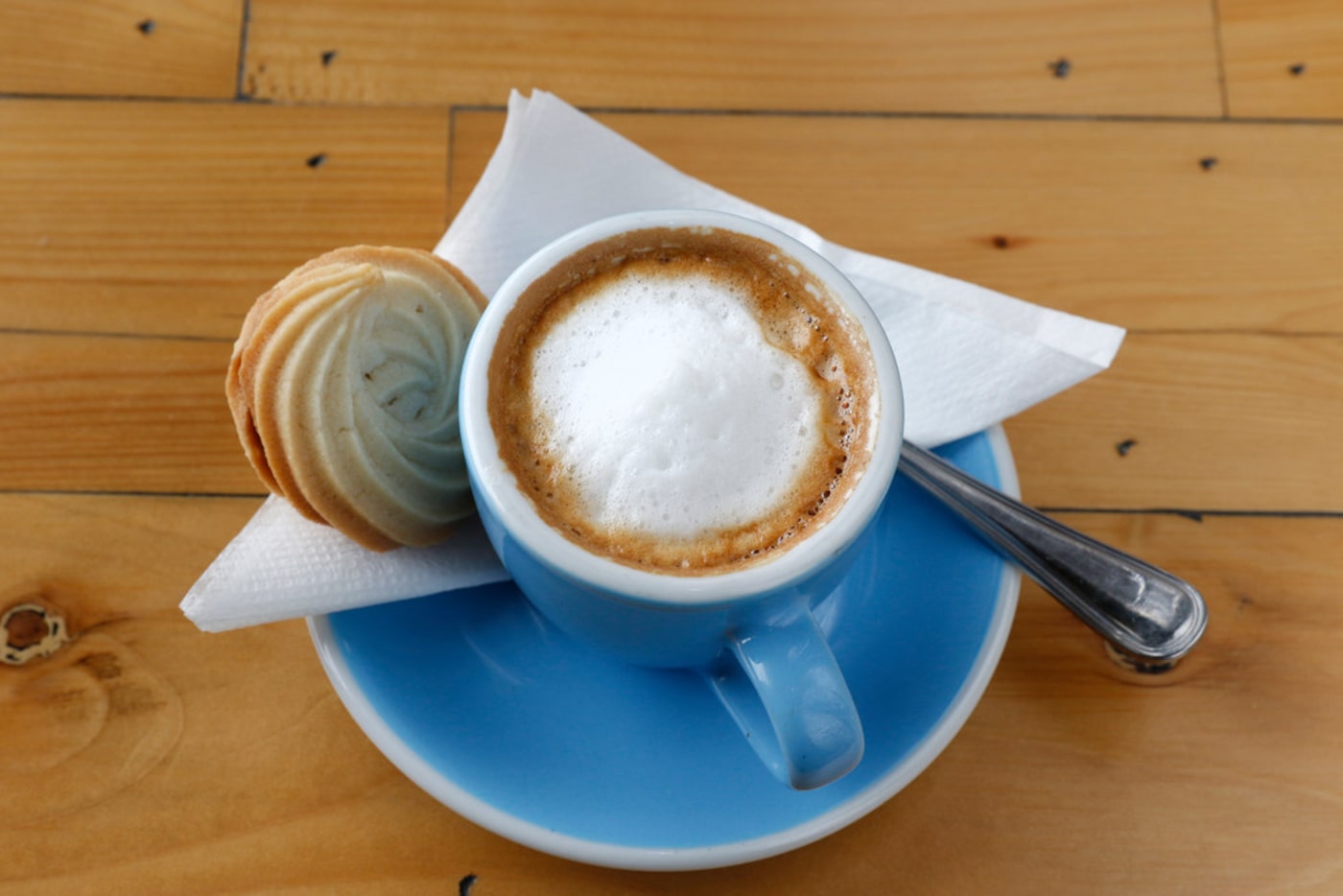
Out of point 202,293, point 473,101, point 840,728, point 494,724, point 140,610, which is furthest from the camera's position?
point 473,101

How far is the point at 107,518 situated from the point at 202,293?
23 cm

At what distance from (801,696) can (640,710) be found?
17 centimetres

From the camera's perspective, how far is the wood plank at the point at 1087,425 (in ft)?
3.33

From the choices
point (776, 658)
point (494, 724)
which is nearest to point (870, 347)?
point (776, 658)

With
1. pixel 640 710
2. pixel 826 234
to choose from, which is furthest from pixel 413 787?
pixel 826 234

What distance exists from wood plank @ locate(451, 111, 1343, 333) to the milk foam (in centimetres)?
36

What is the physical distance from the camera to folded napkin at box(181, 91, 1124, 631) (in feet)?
3.13

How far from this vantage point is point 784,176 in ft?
3.83

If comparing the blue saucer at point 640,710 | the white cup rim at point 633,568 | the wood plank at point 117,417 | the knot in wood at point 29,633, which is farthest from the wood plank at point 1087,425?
the white cup rim at point 633,568

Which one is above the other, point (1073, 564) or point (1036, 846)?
point (1073, 564)

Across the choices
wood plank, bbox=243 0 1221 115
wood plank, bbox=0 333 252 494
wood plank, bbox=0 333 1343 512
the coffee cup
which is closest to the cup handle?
the coffee cup

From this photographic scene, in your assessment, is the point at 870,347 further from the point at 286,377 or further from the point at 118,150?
the point at 118,150

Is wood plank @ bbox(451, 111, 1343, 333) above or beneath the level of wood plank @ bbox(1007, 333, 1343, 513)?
above

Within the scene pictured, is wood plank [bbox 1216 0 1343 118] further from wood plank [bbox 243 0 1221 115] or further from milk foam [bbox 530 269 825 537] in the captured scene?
milk foam [bbox 530 269 825 537]
